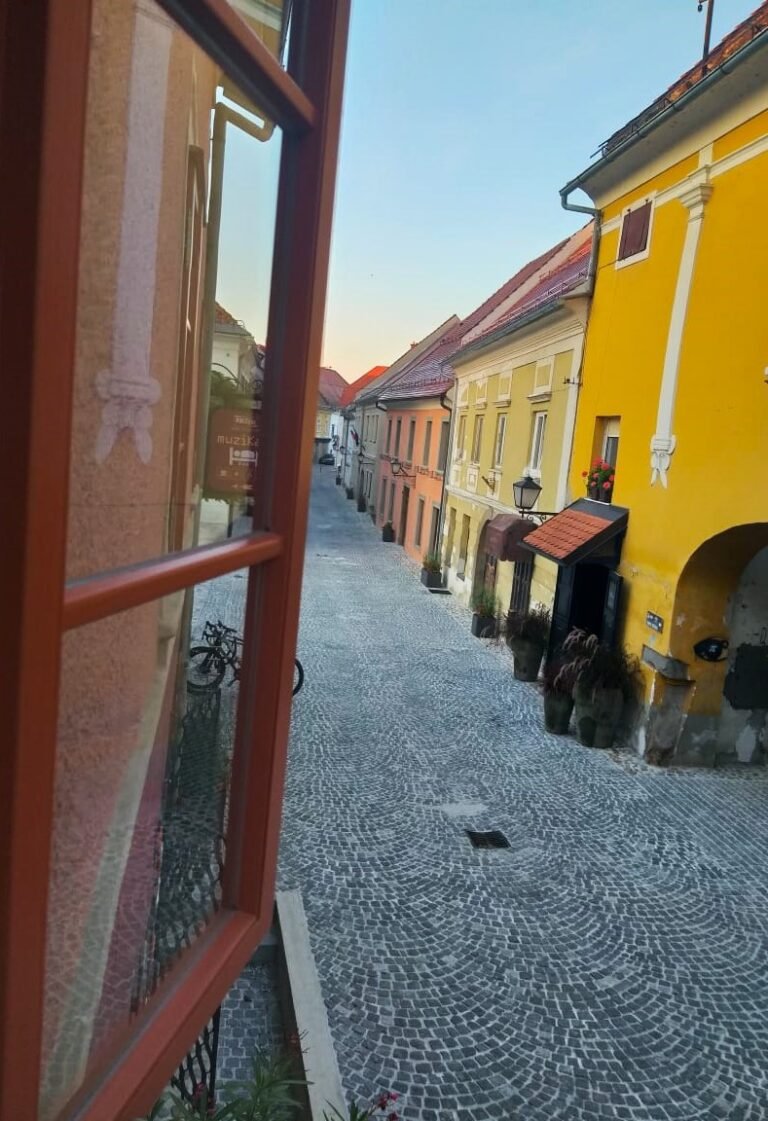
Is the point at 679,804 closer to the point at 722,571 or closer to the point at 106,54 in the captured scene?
the point at 722,571

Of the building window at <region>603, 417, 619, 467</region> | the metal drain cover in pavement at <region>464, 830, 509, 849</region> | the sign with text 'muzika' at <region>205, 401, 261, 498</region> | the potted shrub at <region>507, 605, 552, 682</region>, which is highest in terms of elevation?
the building window at <region>603, 417, 619, 467</region>

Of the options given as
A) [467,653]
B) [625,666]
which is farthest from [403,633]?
[625,666]

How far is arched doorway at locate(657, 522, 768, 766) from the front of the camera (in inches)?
326

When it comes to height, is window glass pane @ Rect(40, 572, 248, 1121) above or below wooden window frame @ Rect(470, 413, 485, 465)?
below

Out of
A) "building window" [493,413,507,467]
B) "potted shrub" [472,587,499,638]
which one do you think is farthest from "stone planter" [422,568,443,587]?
"potted shrub" [472,587,499,638]

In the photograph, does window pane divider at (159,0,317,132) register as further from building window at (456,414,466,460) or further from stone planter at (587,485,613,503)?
building window at (456,414,466,460)

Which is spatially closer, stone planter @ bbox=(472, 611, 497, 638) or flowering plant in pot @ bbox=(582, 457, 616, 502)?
flowering plant in pot @ bbox=(582, 457, 616, 502)

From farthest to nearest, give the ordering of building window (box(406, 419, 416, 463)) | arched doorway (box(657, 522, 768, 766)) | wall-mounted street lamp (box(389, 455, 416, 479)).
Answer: wall-mounted street lamp (box(389, 455, 416, 479)) < building window (box(406, 419, 416, 463)) < arched doorway (box(657, 522, 768, 766))

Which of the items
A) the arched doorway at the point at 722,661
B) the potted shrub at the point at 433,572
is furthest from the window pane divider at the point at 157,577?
the potted shrub at the point at 433,572

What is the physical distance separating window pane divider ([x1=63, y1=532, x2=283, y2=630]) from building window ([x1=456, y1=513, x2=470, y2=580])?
52.8 feet

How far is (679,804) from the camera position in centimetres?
763

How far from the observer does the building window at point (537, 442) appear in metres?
12.9

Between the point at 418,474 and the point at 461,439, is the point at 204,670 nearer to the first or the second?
the point at 461,439

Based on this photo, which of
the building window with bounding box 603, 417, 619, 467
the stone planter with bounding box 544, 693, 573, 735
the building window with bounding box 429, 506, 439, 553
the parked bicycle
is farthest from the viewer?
the building window with bounding box 429, 506, 439, 553
